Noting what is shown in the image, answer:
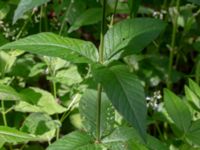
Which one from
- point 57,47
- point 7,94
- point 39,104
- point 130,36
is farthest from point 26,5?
point 39,104

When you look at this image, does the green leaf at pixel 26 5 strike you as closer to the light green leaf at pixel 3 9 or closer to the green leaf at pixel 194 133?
the green leaf at pixel 194 133

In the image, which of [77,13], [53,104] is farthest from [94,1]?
[53,104]

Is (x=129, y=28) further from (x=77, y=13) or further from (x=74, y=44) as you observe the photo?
(x=77, y=13)

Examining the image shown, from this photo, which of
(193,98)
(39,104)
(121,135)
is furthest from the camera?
(39,104)

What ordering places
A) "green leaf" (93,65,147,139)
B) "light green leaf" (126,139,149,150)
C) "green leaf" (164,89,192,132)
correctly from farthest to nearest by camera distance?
"green leaf" (164,89,192,132) → "light green leaf" (126,139,149,150) → "green leaf" (93,65,147,139)

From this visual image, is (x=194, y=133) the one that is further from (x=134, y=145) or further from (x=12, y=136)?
(x=12, y=136)

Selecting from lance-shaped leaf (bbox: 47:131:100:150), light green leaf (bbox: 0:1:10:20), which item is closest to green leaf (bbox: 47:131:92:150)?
lance-shaped leaf (bbox: 47:131:100:150)

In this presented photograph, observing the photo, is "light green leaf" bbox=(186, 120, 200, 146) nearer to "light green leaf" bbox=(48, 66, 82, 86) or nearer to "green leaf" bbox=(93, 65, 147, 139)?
"green leaf" bbox=(93, 65, 147, 139)
